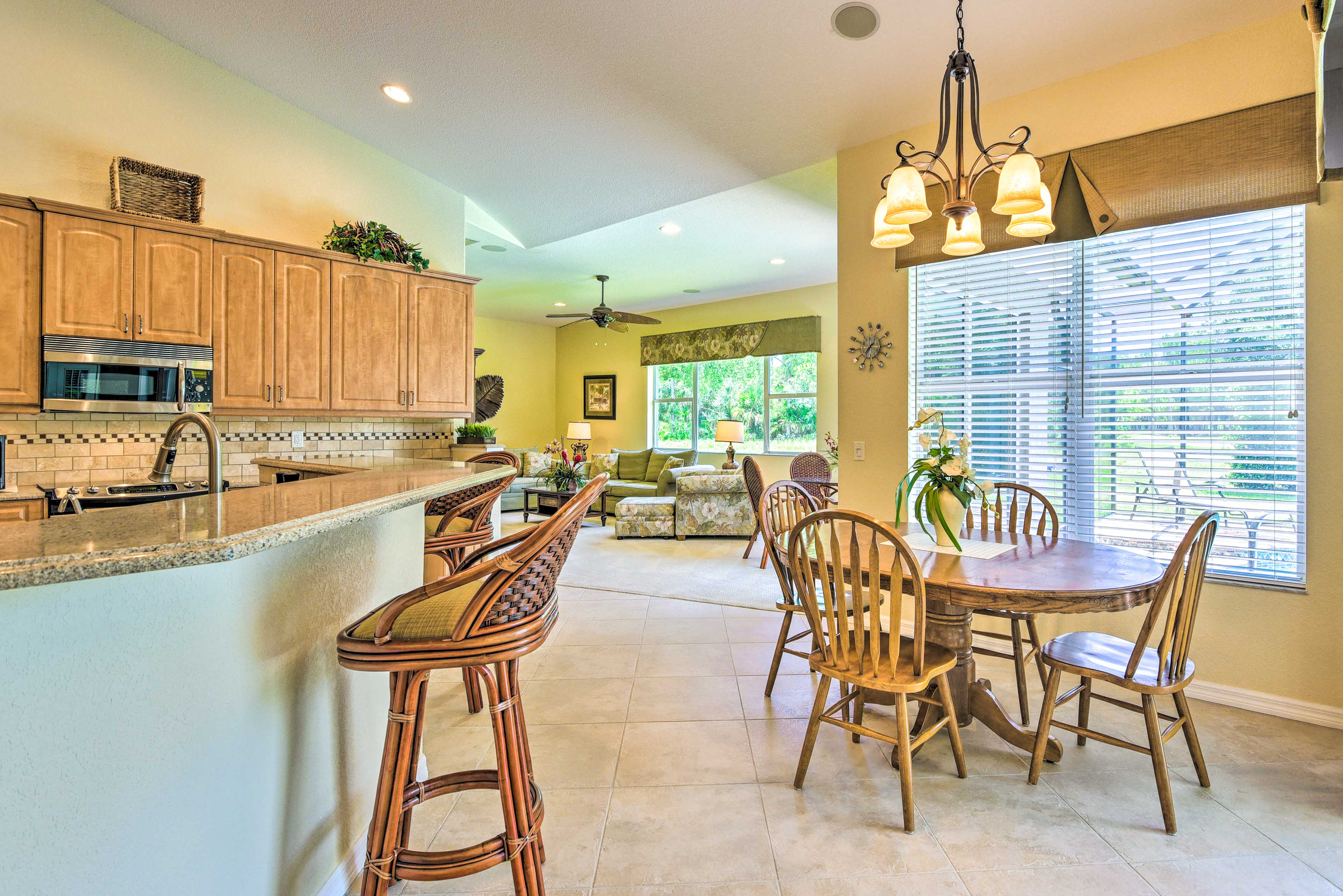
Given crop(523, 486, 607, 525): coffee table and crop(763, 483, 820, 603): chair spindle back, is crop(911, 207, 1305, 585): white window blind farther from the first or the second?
crop(523, 486, 607, 525): coffee table

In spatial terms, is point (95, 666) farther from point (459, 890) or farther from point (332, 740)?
point (459, 890)

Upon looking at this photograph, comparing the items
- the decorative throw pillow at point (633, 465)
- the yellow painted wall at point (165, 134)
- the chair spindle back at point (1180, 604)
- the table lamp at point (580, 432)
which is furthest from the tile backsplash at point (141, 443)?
the table lamp at point (580, 432)

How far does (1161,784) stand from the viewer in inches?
69.8

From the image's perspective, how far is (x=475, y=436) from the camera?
4.67m

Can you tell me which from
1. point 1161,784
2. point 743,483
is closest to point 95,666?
point 1161,784

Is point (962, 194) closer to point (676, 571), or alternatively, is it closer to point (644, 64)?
point (644, 64)

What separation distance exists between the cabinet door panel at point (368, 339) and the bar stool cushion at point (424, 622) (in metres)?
2.86

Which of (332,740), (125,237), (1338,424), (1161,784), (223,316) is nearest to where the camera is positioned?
(332,740)

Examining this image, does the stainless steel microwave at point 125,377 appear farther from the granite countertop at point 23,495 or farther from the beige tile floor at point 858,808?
the beige tile floor at point 858,808

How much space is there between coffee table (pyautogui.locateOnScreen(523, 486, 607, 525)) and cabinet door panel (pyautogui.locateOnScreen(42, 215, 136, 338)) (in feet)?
13.9

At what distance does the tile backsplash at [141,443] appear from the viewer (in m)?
2.88

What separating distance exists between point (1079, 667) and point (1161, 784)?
1.16 ft

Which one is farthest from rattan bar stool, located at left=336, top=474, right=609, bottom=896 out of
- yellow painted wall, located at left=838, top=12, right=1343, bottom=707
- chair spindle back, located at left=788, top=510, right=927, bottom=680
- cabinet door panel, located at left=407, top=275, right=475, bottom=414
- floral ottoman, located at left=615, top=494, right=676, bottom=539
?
floral ottoman, located at left=615, top=494, right=676, bottom=539

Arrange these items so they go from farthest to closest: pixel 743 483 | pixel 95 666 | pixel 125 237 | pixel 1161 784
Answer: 1. pixel 743 483
2. pixel 125 237
3. pixel 1161 784
4. pixel 95 666
